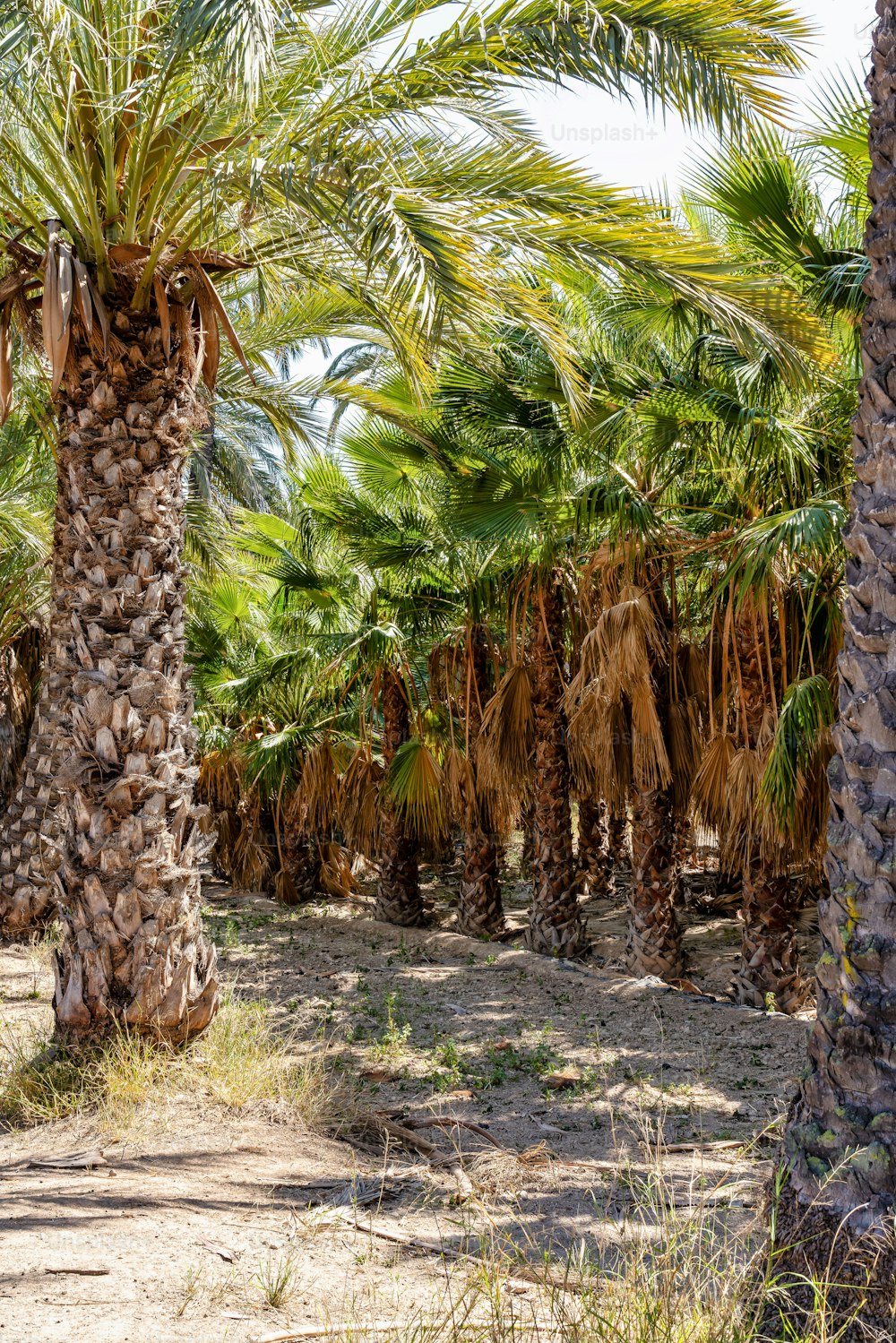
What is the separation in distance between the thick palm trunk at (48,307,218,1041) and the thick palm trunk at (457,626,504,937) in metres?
6.38

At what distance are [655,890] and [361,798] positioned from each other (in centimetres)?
465

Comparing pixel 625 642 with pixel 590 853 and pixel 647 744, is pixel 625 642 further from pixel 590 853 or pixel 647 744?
pixel 590 853

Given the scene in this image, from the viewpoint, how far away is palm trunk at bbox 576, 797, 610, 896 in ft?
48.6

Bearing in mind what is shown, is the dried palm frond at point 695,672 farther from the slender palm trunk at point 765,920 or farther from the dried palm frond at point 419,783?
the dried palm frond at point 419,783

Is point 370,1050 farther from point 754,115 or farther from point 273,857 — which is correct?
point 273,857

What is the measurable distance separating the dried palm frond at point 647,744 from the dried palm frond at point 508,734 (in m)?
1.63

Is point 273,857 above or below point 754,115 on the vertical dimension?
below

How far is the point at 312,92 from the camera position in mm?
5777

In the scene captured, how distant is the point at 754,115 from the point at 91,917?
565 cm

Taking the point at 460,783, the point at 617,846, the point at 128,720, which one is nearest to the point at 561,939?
the point at 460,783

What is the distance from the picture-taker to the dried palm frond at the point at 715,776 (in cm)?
890

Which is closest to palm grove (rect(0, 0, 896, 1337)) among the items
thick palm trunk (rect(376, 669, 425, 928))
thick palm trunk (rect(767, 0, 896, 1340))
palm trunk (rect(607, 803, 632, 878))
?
thick palm trunk (rect(767, 0, 896, 1340))

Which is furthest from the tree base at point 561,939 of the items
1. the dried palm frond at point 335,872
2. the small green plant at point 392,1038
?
the dried palm frond at point 335,872

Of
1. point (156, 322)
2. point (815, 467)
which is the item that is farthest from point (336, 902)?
point (156, 322)
